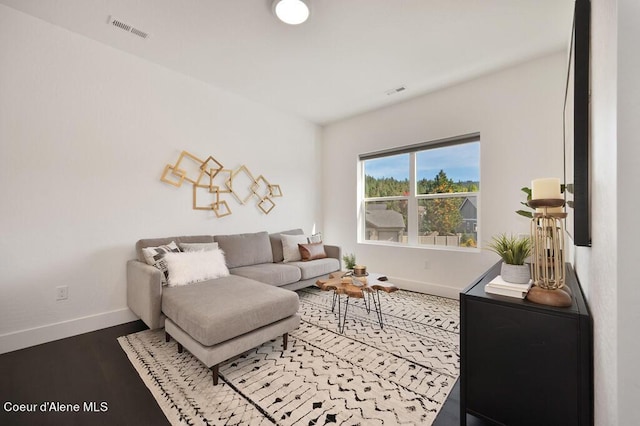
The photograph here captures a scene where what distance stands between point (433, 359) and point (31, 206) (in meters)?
3.59

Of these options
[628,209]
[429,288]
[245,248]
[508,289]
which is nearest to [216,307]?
[245,248]

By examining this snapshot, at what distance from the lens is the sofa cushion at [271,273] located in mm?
3075

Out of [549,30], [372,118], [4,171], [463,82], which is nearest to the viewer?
[4,171]

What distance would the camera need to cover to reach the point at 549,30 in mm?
2449

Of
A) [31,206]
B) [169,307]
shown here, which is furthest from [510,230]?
[31,206]

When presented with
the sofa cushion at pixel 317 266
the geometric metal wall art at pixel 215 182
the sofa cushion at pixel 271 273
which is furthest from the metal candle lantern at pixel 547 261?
the geometric metal wall art at pixel 215 182

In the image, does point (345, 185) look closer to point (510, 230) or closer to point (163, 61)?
point (510, 230)

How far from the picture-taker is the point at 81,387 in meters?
1.74

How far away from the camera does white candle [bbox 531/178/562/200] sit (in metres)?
1.33

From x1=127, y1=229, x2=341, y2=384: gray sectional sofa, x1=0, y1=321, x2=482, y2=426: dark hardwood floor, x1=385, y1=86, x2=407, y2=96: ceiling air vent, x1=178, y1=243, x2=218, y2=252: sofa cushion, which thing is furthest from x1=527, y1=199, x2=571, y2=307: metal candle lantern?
x1=178, y1=243, x2=218, y2=252: sofa cushion

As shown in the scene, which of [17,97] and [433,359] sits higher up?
[17,97]

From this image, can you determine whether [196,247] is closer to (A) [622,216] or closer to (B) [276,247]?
(B) [276,247]

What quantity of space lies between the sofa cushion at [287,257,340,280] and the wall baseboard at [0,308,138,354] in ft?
6.26

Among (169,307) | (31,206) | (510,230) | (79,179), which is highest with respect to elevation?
(79,179)
